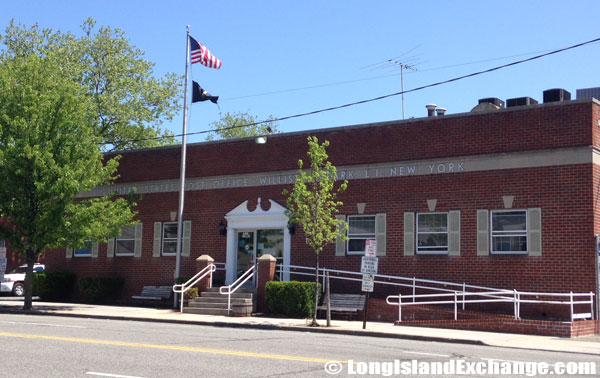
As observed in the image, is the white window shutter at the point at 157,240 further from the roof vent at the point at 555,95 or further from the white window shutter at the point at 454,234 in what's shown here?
the roof vent at the point at 555,95

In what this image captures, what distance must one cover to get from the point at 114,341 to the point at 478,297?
12015 mm

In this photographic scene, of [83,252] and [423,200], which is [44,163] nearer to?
[83,252]

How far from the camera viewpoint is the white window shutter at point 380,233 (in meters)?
23.6

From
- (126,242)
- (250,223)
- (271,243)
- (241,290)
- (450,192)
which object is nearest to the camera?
(450,192)

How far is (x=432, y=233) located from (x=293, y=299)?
489 cm

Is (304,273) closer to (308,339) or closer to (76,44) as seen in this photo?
(308,339)

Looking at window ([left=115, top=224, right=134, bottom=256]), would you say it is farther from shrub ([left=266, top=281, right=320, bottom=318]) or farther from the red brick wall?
shrub ([left=266, top=281, right=320, bottom=318])

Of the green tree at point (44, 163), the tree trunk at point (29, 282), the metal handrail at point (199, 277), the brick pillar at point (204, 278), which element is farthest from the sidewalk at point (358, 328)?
the green tree at point (44, 163)

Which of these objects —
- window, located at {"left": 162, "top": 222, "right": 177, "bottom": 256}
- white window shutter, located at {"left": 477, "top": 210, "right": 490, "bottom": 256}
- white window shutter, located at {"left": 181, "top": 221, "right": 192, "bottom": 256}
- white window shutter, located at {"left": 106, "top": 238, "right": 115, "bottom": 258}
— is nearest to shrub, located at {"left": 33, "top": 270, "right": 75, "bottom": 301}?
white window shutter, located at {"left": 106, "top": 238, "right": 115, "bottom": 258}

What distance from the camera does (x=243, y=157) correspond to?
2744cm

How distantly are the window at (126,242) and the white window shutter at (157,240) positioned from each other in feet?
4.66

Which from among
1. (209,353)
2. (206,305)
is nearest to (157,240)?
(206,305)

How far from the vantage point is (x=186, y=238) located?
28297 millimetres

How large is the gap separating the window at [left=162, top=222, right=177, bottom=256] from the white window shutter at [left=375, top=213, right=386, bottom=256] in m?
8.98
